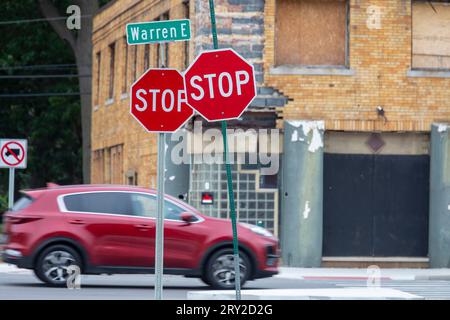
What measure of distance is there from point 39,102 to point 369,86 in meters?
24.5

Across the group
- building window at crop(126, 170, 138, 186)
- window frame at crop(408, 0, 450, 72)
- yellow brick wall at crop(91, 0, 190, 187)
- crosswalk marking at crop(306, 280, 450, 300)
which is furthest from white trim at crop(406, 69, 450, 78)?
building window at crop(126, 170, 138, 186)

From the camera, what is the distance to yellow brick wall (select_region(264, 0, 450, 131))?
2964 centimetres

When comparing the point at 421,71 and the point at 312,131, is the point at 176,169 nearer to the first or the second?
the point at 312,131

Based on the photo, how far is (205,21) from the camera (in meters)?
29.6

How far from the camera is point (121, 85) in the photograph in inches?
1468

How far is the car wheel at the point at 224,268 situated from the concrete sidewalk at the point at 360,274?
476 centimetres

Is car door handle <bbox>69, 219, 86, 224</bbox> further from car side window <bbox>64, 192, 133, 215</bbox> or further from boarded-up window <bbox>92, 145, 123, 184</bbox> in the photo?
boarded-up window <bbox>92, 145, 123, 184</bbox>

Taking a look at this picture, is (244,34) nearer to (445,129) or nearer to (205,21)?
(205,21)

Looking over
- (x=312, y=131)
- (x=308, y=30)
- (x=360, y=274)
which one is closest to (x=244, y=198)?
(x=312, y=131)

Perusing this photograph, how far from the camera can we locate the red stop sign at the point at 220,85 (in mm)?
13859
